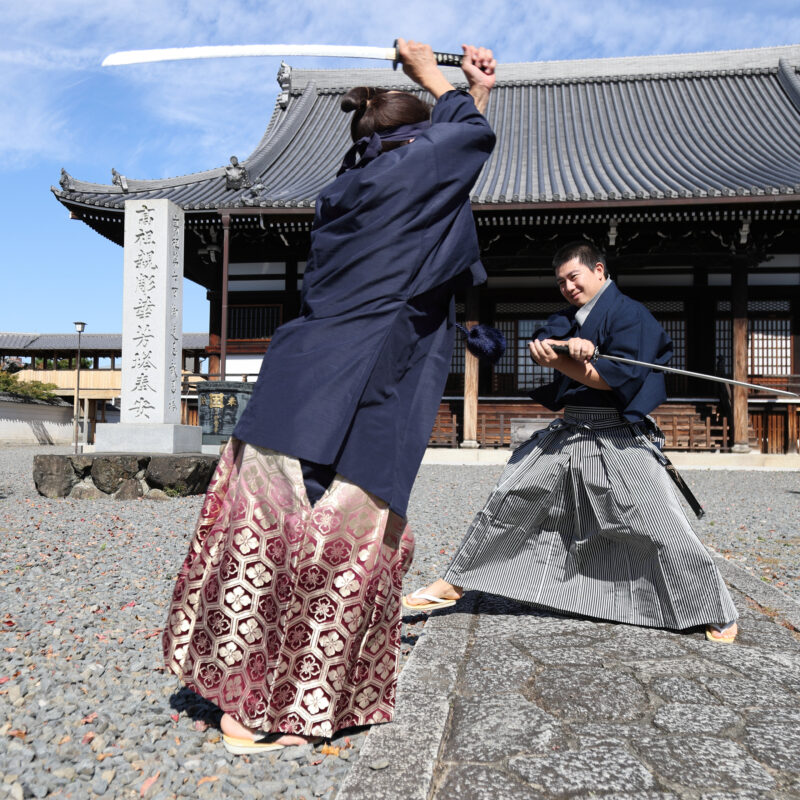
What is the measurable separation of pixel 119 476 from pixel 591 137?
38.8ft

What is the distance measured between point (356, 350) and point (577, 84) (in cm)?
1655

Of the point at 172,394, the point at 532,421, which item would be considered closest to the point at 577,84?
the point at 532,421

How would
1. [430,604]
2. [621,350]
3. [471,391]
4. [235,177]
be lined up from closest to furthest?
[621,350] < [430,604] < [471,391] < [235,177]

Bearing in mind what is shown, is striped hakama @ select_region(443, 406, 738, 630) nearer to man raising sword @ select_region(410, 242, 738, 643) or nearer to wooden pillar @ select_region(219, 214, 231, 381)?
man raising sword @ select_region(410, 242, 738, 643)

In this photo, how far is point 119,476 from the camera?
6.45 metres

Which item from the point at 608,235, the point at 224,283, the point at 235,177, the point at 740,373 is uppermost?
the point at 235,177

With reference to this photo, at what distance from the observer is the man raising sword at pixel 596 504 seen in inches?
93.4

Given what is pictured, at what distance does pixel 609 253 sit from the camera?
11430 millimetres

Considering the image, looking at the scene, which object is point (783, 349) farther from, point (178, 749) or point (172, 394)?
point (178, 749)

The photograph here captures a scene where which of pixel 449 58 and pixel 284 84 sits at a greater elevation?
pixel 284 84

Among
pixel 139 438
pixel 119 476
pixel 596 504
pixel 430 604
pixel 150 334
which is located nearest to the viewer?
pixel 596 504

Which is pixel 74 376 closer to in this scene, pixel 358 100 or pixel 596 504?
pixel 596 504

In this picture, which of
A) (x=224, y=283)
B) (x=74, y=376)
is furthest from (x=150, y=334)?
(x=74, y=376)

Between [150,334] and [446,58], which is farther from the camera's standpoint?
Answer: [150,334]
